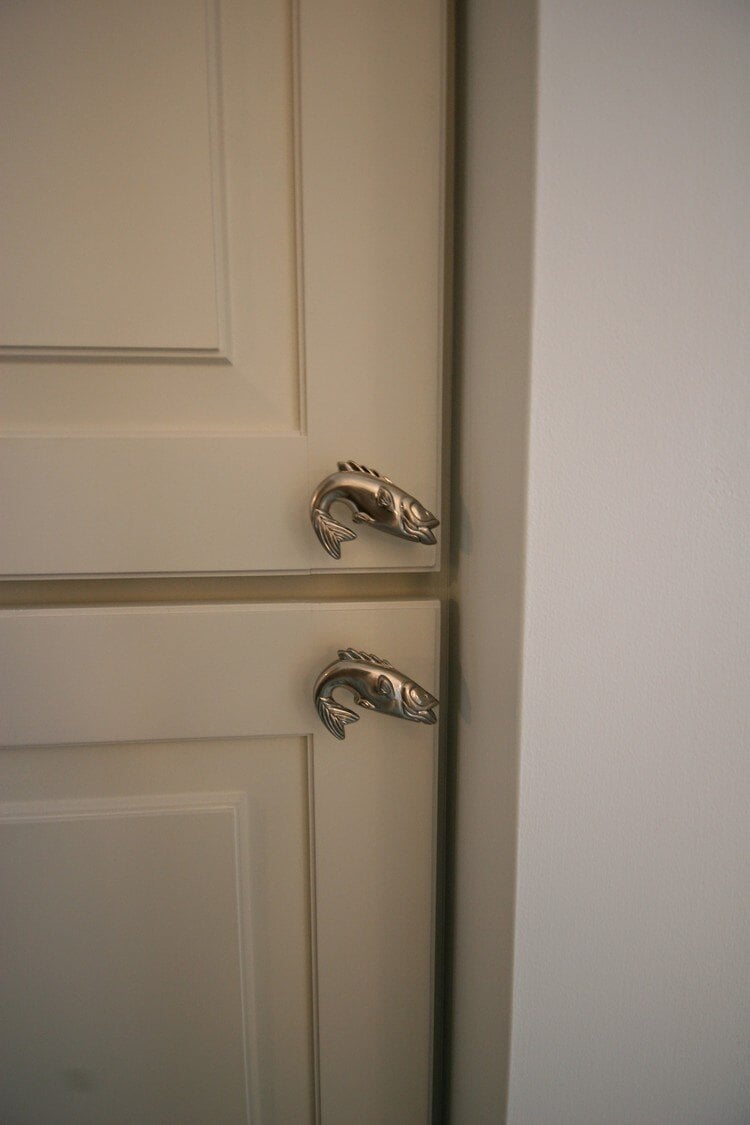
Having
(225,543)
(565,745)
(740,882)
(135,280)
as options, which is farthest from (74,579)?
(740,882)

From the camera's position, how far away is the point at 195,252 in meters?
0.46

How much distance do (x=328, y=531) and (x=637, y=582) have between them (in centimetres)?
22

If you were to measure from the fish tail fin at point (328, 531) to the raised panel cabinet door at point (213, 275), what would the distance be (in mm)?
27

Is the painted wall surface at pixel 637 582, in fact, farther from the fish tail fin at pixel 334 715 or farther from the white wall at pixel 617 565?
the fish tail fin at pixel 334 715

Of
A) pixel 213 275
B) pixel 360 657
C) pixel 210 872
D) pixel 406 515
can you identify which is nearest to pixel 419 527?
pixel 406 515

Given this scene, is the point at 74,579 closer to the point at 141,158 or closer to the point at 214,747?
the point at 214,747

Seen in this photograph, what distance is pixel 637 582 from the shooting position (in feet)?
1.27

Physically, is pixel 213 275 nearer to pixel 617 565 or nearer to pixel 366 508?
pixel 366 508

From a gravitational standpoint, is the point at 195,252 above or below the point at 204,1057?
above

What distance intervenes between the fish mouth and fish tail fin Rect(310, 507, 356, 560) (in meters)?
0.05

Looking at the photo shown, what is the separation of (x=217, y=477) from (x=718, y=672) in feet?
1.25

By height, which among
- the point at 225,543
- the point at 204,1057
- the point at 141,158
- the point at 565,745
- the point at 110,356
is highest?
the point at 141,158

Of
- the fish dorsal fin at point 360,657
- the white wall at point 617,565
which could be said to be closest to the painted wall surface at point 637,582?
the white wall at point 617,565

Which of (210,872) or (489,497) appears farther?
(210,872)
